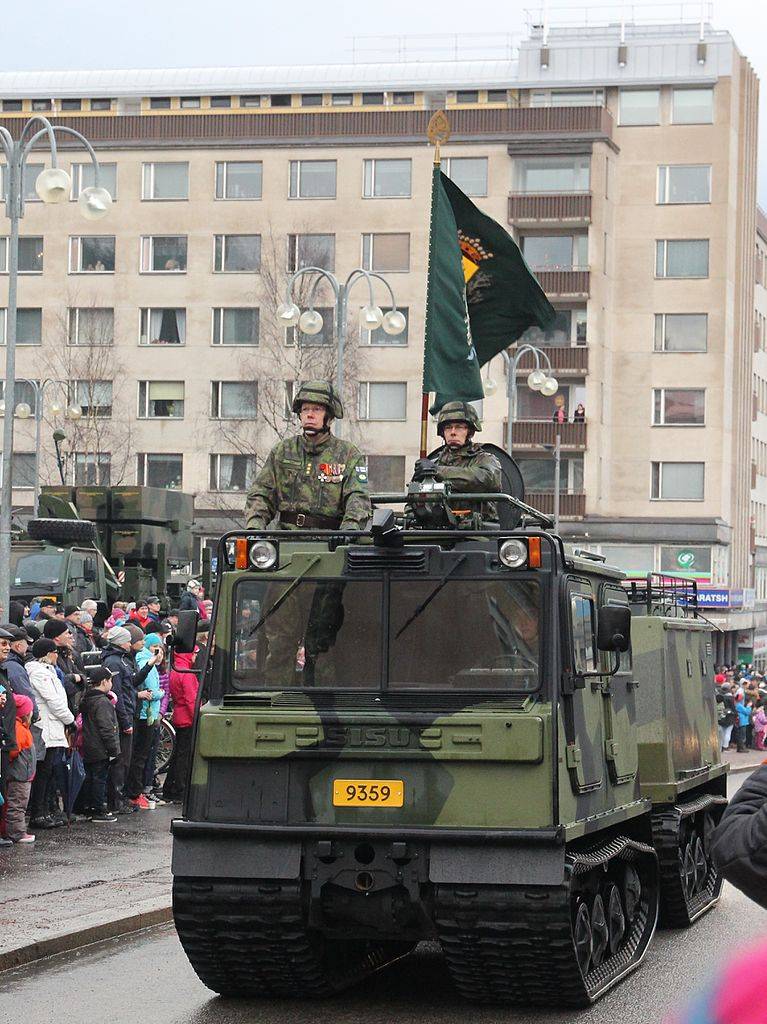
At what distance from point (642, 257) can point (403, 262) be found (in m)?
7.97

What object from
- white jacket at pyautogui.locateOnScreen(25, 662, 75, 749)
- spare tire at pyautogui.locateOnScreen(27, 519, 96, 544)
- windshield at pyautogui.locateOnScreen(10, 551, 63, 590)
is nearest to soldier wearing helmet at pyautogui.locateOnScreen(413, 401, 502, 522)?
white jacket at pyautogui.locateOnScreen(25, 662, 75, 749)

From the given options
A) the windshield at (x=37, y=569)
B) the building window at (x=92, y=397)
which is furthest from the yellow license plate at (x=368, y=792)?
the building window at (x=92, y=397)

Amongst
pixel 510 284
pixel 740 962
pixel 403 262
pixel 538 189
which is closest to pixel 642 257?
pixel 538 189

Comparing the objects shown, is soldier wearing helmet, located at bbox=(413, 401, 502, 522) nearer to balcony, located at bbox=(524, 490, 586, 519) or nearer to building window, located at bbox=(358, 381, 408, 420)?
balcony, located at bbox=(524, 490, 586, 519)

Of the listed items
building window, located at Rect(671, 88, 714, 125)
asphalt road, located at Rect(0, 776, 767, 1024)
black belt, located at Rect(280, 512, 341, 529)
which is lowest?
asphalt road, located at Rect(0, 776, 767, 1024)

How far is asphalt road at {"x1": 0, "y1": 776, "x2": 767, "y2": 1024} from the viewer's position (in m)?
9.14

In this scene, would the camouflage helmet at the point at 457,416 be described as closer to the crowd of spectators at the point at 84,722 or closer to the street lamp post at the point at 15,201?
the crowd of spectators at the point at 84,722

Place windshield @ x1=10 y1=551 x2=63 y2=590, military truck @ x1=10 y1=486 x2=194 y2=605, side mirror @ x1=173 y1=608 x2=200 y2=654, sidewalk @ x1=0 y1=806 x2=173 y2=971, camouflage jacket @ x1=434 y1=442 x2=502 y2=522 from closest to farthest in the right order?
side mirror @ x1=173 y1=608 x2=200 y2=654 → sidewalk @ x1=0 y1=806 x2=173 y2=971 → camouflage jacket @ x1=434 y1=442 x2=502 y2=522 → windshield @ x1=10 y1=551 x2=63 y2=590 → military truck @ x1=10 y1=486 x2=194 y2=605

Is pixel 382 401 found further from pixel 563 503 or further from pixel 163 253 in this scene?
pixel 163 253

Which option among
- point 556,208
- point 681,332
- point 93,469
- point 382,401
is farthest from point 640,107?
point 93,469

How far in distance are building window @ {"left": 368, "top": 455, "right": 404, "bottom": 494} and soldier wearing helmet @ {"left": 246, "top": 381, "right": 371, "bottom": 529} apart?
49.5 m

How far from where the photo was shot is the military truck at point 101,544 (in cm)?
2786

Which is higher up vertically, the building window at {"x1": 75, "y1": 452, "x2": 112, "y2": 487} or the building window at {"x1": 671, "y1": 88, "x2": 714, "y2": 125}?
the building window at {"x1": 671, "y1": 88, "x2": 714, "y2": 125}

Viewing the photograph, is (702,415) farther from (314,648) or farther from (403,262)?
(314,648)
